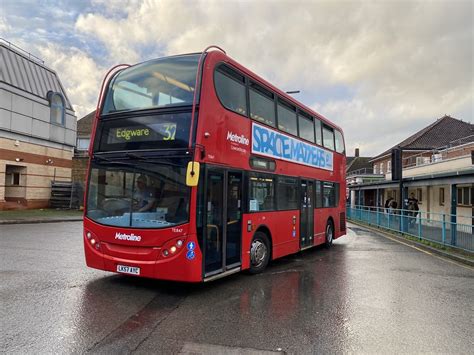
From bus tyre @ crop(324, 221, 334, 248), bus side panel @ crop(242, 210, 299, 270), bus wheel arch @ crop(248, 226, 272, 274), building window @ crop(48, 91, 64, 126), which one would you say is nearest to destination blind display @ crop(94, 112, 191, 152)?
bus side panel @ crop(242, 210, 299, 270)

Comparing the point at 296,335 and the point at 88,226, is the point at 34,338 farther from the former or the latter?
the point at 296,335

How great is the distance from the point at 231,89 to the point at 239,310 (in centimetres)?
400

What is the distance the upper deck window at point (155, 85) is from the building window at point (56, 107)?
19775mm

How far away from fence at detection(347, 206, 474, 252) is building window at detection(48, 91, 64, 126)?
20.8 metres

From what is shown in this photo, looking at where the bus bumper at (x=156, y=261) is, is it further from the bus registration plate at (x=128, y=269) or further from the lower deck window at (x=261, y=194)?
the lower deck window at (x=261, y=194)

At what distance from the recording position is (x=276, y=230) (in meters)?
8.88

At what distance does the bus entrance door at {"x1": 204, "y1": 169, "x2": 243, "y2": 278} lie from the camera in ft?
21.2

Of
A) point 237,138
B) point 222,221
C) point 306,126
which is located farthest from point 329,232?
point 222,221

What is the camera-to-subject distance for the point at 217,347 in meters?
4.22

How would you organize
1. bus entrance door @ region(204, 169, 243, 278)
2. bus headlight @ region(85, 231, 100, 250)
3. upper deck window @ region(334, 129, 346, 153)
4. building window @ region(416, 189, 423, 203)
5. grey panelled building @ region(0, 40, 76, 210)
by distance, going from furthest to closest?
building window @ region(416, 189, 423, 203), grey panelled building @ region(0, 40, 76, 210), upper deck window @ region(334, 129, 346, 153), bus headlight @ region(85, 231, 100, 250), bus entrance door @ region(204, 169, 243, 278)

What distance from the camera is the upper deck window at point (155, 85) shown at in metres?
6.51

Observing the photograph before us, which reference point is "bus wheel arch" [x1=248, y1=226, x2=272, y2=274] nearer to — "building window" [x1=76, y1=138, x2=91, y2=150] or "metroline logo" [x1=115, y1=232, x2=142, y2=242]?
"metroline logo" [x1=115, y1=232, x2=142, y2=242]

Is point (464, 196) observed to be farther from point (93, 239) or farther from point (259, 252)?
point (93, 239)

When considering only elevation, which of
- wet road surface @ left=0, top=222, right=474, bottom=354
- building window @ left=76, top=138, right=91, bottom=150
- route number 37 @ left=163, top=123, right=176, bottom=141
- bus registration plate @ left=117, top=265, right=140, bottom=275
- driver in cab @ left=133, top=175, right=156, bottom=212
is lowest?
wet road surface @ left=0, top=222, right=474, bottom=354
